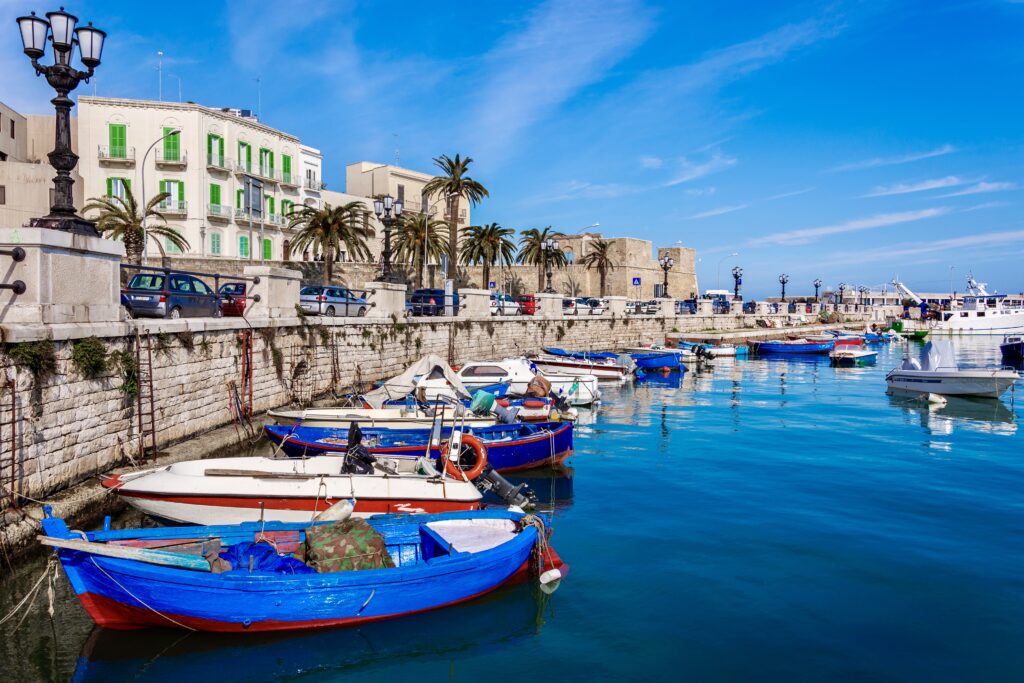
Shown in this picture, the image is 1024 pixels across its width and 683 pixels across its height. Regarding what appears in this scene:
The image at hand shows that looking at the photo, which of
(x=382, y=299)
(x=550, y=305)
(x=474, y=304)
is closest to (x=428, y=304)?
(x=382, y=299)

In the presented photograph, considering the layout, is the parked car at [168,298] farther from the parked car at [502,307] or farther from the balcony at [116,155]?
the balcony at [116,155]

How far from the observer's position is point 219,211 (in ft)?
140

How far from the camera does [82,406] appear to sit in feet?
33.3

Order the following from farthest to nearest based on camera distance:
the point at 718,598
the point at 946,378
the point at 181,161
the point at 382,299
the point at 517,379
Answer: the point at 181,161 → the point at 946,378 → the point at 382,299 → the point at 517,379 → the point at 718,598

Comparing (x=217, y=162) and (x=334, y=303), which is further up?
(x=217, y=162)

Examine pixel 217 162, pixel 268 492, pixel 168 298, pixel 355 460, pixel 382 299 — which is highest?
pixel 217 162

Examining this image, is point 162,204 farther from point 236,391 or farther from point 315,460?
point 315,460

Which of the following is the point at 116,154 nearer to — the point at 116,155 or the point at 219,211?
the point at 116,155

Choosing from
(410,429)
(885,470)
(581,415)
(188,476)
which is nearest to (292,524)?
(188,476)

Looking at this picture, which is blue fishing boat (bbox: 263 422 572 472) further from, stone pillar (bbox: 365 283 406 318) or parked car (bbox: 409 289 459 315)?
parked car (bbox: 409 289 459 315)

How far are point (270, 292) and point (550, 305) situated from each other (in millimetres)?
23516

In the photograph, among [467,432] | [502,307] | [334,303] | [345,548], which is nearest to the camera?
[345,548]

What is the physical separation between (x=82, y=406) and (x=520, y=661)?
25.3 ft

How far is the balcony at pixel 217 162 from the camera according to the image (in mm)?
41438
